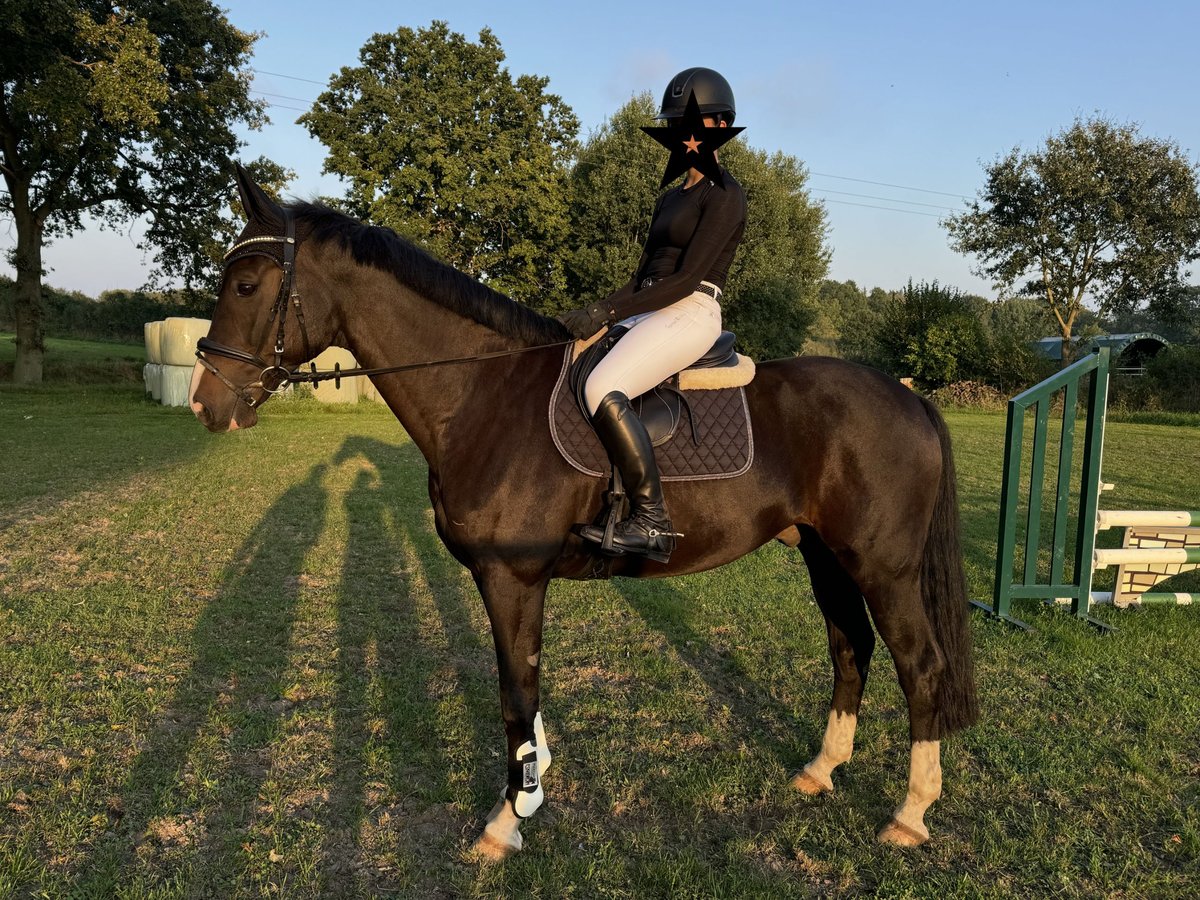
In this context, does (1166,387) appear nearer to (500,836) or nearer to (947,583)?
(947,583)

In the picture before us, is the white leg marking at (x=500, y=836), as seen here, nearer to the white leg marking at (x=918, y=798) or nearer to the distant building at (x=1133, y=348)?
the white leg marking at (x=918, y=798)

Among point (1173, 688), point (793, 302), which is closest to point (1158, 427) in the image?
point (793, 302)

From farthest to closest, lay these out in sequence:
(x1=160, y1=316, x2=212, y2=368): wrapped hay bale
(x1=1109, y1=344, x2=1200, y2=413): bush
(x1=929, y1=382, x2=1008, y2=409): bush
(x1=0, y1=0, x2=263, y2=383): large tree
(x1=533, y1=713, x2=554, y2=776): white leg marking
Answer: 1. (x1=929, y1=382, x2=1008, y2=409): bush
2. (x1=1109, y1=344, x2=1200, y2=413): bush
3. (x1=160, y1=316, x2=212, y2=368): wrapped hay bale
4. (x1=0, y1=0, x2=263, y2=383): large tree
5. (x1=533, y1=713, x2=554, y2=776): white leg marking

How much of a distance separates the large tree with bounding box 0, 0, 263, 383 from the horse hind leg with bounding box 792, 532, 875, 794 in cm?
2285

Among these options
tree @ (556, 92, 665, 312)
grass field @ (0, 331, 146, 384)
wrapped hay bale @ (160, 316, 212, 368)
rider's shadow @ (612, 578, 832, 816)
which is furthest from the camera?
tree @ (556, 92, 665, 312)

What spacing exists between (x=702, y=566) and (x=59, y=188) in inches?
1122

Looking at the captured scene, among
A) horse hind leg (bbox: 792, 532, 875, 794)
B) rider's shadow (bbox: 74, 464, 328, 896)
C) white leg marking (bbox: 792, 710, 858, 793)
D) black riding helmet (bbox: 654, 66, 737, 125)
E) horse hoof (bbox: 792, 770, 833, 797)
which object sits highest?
black riding helmet (bbox: 654, 66, 737, 125)

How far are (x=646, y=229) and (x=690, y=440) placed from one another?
3375 centimetres

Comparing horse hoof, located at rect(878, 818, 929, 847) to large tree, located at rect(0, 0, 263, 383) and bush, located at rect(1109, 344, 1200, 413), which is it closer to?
large tree, located at rect(0, 0, 263, 383)

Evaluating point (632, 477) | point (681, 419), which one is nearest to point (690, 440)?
point (681, 419)

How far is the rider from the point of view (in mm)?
3076

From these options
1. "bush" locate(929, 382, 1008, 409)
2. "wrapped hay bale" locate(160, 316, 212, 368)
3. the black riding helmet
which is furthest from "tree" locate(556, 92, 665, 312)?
the black riding helmet

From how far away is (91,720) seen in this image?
13.7 ft

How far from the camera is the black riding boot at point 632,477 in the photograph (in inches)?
120
